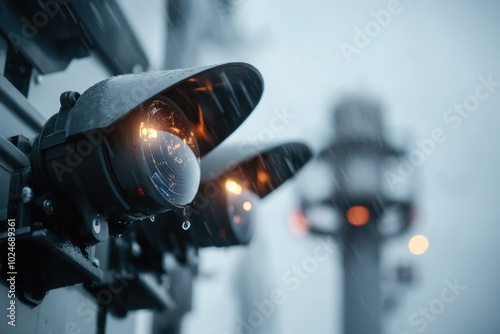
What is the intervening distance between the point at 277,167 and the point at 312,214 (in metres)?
6.27

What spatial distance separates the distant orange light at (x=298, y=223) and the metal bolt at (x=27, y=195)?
6730 millimetres

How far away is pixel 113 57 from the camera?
8.48ft

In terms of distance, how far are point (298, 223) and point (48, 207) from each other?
693cm

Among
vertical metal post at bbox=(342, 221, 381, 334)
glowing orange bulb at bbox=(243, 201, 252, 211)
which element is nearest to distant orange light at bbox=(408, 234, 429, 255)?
vertical metal post at bbox=(342, 221, 381, 334)

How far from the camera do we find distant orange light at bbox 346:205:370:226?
26.1 ft

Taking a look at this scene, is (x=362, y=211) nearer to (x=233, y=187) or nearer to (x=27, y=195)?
(x=233, y=187)

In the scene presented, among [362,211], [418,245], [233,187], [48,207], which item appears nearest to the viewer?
[48,207]

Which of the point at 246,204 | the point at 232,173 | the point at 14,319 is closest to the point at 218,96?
the point at 232,173

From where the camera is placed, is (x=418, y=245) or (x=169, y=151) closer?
(x=169, y=151)

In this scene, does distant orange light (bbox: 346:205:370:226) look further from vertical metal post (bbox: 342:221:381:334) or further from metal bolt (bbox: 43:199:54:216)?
metal bolt (bbox: 43:199:54:216)

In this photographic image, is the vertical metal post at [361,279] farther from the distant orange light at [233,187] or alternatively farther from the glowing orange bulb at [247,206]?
the distant orange light at [233,187]

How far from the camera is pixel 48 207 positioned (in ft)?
5.02

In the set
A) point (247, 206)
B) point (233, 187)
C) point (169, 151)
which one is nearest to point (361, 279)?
point (247, 206)

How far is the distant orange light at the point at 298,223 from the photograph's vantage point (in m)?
8.20
